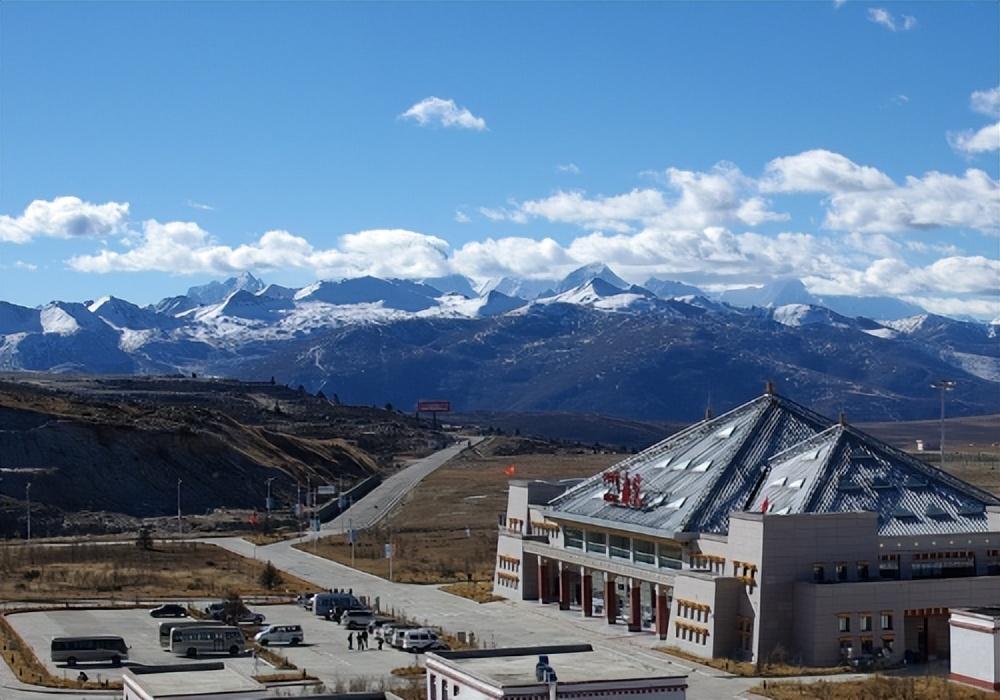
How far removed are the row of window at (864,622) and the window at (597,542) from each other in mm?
18982

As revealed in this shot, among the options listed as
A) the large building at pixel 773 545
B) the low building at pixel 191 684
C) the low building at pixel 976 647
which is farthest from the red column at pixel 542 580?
the low building at pixel 191 684

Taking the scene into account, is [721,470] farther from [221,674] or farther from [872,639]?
[221,674]

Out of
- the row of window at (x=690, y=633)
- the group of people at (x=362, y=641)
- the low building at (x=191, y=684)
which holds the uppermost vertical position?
the low building at (x=191, y=684)

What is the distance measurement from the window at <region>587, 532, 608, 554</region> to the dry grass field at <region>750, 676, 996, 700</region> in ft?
74.6

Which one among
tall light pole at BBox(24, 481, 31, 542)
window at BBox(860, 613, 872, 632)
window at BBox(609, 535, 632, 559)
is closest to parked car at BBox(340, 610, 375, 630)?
window at BBox(609, 535, 632, 559)

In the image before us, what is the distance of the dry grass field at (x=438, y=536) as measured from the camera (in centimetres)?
11175

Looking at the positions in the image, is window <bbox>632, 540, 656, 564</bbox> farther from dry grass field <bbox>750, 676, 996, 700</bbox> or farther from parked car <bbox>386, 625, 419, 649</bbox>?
dry grass field <bbox>750, 676, 996, 700</bbox>

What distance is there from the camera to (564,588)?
92.7 metres

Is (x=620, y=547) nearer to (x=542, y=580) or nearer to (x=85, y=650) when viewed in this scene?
(x=542, y=580)

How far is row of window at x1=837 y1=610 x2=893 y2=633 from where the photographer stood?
237 ft

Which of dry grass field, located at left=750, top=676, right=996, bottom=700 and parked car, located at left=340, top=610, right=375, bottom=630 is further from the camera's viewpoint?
parked car, located at left=340, top=610, right=375, bottom=630

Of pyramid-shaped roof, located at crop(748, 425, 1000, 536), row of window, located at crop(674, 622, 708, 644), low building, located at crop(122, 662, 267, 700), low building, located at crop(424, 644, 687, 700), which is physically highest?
pyramid-shaped roof, located at crop(748, 425, 1000, 536)

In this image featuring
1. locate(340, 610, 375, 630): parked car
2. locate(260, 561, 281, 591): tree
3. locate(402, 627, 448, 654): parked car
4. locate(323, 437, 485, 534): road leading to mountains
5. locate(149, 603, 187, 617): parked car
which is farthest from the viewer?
locate(323, 437, 485, 534): road leading to mountains

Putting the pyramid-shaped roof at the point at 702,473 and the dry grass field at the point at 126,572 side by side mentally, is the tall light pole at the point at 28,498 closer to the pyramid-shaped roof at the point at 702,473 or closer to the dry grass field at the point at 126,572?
the dry grass field at the point at 126,572
